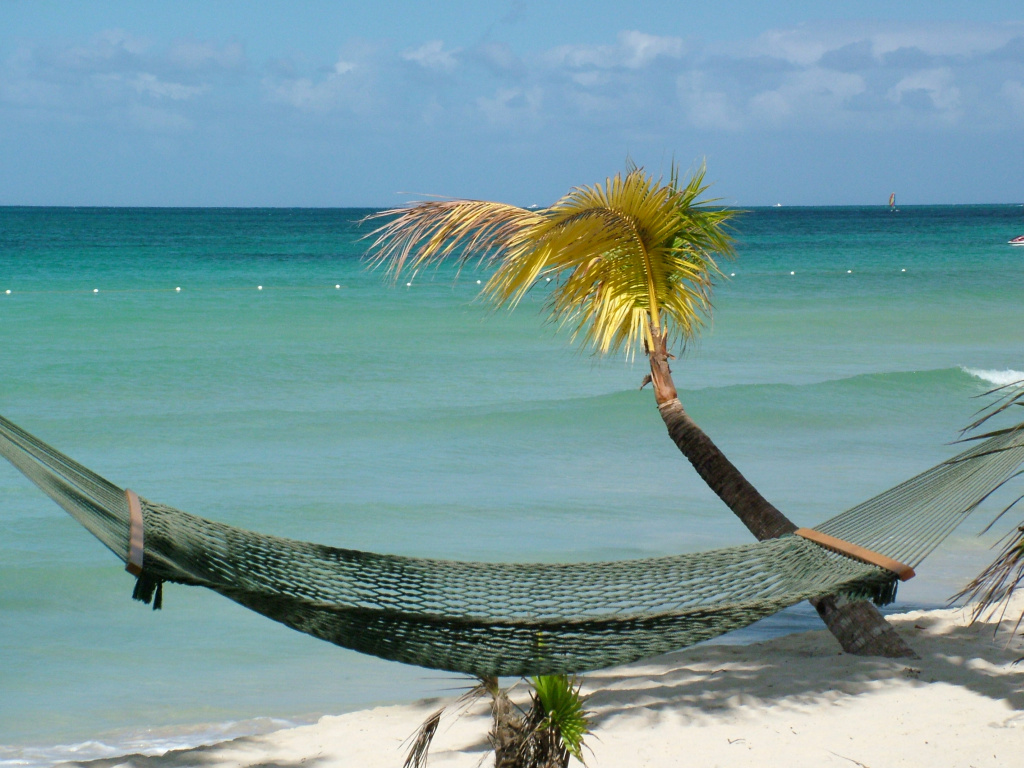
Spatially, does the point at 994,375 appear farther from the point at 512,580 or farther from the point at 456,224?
the point at 512,580

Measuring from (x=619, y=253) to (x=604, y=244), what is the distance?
11 centimetres

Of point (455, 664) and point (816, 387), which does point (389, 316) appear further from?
point (455, 664)

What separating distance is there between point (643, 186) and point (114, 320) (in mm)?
12475

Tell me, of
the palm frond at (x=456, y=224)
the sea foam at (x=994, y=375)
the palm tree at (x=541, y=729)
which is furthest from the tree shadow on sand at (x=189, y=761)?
the sea foam at (x=994, y=375)

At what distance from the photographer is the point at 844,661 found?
10.3ft

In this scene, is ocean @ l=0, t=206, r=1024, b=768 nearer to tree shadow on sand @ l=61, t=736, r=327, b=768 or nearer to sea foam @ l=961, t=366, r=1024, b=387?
sea foam @ l=961, t=366, r=1024, b=387

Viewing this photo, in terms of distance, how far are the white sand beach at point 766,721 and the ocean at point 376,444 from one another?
1.18ft

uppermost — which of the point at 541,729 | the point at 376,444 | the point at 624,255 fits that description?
the point at 624,255

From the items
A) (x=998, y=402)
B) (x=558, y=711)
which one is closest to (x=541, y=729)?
(x=558, y=711)

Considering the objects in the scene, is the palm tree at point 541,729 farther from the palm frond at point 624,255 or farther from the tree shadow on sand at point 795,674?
the palm frond at point 624,255

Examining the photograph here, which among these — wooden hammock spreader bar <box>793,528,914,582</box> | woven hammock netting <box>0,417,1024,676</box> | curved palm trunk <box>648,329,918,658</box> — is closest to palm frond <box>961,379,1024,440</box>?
woven hammock netting <box>0,417,1024,676</box>

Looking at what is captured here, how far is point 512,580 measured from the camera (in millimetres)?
2234

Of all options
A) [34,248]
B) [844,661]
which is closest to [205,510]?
[844,661]

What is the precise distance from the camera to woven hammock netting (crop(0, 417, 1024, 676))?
1820 millimetres
